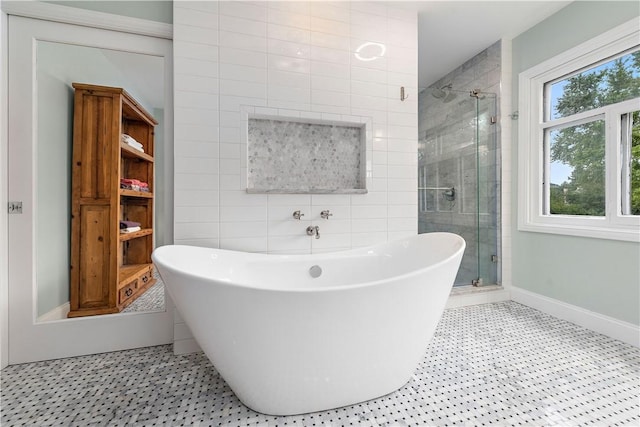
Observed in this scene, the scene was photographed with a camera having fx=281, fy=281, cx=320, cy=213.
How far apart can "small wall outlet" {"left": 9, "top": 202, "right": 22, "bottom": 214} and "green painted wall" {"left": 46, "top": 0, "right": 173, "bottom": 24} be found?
3.81 feet

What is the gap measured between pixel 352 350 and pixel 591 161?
2.27m

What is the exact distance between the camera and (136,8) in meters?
1.70

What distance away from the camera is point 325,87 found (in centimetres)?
195

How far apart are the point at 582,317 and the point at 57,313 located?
341cm

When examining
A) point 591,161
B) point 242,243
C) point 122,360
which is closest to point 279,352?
point 242,243

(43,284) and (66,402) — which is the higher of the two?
(43,284)

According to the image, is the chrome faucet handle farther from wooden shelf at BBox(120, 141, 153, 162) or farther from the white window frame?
the white window frame

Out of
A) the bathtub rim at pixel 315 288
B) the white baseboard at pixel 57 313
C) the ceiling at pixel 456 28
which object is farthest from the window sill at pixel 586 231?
the white baseboard at pixel 57 313

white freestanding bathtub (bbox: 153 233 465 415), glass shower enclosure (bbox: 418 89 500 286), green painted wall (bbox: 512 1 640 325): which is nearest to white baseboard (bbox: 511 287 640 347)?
green painted wall (bbox: 512 1 640 325)

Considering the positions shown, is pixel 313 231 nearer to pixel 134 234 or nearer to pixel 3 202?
pixel 134 234

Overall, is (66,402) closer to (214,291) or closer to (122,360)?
(122,360)

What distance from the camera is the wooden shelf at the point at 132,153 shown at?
66.7 inches

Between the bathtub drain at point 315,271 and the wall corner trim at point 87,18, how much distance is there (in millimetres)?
1700

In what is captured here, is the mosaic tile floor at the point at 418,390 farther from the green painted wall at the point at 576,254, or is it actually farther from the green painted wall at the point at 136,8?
the green painted wall at the point at 136,8
